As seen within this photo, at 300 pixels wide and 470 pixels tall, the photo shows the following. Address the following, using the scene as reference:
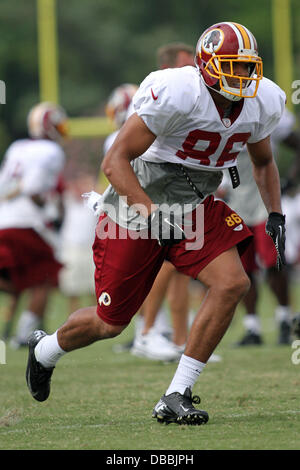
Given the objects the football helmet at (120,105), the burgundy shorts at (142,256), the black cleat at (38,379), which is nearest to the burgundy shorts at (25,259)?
the football helmet at (120,105)

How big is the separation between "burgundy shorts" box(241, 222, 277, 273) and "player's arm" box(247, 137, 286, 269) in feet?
8.79

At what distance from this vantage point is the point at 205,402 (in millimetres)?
4348

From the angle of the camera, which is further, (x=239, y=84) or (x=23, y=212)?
(x=23, y=212)

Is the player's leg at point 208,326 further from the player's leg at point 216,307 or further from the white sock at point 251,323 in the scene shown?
the white sock at point 251,323

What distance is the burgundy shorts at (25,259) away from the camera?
7457 mm

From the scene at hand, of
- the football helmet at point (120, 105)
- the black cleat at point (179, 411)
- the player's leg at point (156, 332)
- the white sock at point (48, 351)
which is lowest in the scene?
the player's leg at point (156, 332)

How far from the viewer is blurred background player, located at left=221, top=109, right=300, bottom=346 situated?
6.78 meters

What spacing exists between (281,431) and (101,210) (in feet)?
4.14

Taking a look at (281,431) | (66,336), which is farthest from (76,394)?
(281,431)

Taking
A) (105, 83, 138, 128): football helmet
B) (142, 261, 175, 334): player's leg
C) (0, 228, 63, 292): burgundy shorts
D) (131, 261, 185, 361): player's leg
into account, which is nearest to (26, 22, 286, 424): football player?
(131, 261, 185, 361): player's leg

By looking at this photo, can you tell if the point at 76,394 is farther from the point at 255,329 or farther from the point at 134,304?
the point at 255,329

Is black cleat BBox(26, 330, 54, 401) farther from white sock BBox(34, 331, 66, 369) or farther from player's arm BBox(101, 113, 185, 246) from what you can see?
player's arm BBox(101, 113, 185, 246)

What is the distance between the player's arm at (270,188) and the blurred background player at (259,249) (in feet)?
7.93

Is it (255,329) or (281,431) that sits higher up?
(281,431)
